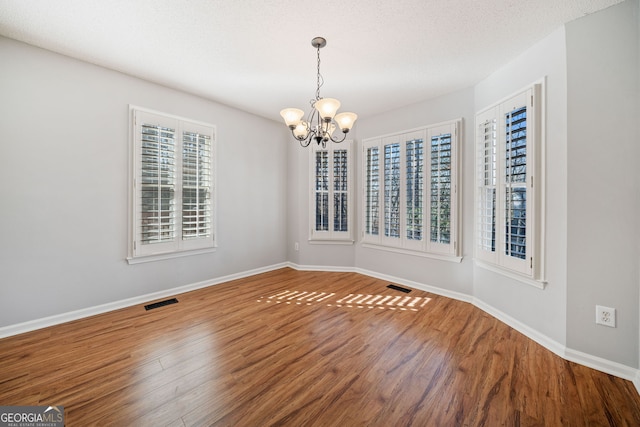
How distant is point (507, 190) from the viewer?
2643 mm

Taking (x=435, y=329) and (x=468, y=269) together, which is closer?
(x=435, y=329)

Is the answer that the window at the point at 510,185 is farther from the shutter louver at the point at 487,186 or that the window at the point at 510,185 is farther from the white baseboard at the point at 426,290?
the white baseboard at the point at 426,290

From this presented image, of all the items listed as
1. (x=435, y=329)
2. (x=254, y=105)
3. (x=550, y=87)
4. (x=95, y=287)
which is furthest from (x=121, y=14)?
(x=435, y=329)

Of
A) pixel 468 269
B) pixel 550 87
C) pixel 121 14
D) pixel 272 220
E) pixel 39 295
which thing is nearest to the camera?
pixel 121 14

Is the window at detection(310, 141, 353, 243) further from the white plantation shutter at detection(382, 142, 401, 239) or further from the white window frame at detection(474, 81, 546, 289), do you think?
the white window frame at detection(474, 81, 546, 289)

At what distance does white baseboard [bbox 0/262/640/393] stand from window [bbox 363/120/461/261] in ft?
1.75

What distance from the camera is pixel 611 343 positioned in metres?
1.94

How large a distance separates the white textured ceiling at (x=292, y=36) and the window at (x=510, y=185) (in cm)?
62

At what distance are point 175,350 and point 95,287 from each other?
1514mm

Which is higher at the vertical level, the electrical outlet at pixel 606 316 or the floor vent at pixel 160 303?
the electrical outlet at pixel 606 316

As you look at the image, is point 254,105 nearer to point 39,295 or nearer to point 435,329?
point 39,295

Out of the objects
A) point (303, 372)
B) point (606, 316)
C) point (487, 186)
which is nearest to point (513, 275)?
point (606, 316)
